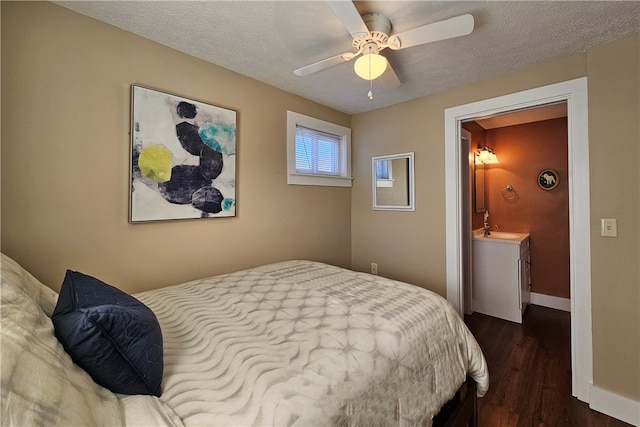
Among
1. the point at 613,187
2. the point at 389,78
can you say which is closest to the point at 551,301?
the point at 613,187

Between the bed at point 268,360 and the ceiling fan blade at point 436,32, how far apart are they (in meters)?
1.36

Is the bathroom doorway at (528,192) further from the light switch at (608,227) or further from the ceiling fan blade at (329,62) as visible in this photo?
the ceiling fan blade at (329,62)

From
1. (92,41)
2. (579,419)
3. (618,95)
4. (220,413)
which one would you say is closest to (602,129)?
(618,95)

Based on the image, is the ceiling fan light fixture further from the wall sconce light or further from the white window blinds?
the wall sconce light

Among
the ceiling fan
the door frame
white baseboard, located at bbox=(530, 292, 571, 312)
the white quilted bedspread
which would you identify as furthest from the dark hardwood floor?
the ceiling fan

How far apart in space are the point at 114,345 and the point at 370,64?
5.37 ft

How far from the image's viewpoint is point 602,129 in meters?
1.80

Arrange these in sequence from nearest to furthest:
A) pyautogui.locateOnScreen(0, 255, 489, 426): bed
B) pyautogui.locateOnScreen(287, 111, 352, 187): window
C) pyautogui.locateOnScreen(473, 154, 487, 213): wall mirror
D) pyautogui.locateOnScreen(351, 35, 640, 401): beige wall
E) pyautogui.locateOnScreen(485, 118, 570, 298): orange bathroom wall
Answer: pyautogui.locateOnScreen(0, 255, 489, 426): bed, pyautogui.locateOnScreen(351, 35, 640, 401): beige wall, pyautogui.locateOnScreen(287, 111, 352, 187): window, pyautogui.locateOnScreen(485, 118, 570, 298): orange bathroom wall, pyautogui.locateOnScreen(473, 154, 487, 213): wall mirror

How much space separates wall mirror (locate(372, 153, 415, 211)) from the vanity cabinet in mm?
1200

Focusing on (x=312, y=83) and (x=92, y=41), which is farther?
(x=312, y=83)

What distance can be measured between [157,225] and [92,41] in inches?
43.8

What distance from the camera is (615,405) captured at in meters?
1.73

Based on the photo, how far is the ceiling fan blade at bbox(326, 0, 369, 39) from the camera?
1.20 m

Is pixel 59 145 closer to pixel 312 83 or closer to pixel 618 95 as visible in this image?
pixel 312 83
